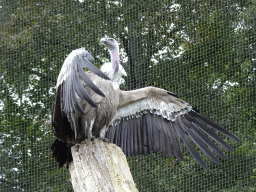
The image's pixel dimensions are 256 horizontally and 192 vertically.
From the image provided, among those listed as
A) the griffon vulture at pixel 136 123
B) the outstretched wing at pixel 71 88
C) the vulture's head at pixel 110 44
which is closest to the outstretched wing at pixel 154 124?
the griffon vulture at pixel 136 123

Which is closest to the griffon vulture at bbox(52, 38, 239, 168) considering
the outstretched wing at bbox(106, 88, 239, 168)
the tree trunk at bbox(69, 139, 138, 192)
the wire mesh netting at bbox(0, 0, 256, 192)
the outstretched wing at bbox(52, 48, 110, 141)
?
the outstretched wing at bbox(106, 88, 239, 168)

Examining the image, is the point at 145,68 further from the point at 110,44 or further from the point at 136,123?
the point at 110,44

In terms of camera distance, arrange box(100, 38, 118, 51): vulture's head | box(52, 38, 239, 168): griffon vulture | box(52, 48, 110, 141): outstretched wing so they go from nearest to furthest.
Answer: box(52, 48, 110, 141): outstretched wing < box(52, 38, 239, 168): griffon vulture < box(100, 38, 118, 51): vulture's head

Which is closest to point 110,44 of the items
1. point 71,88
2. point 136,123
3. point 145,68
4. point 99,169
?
point 136,123

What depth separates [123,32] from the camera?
28.0 feet

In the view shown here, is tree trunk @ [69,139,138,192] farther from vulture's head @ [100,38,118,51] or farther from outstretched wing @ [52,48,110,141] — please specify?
vulture's head @ [100,38,118,51]

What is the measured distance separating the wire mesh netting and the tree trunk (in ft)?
12.8

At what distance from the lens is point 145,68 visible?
802cm

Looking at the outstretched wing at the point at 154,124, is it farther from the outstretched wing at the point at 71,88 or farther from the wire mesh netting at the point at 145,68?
the wire mesh netting at the point at 145,68

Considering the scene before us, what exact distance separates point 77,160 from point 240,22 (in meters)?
5.42

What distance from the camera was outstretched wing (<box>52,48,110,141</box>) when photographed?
3.59 metres

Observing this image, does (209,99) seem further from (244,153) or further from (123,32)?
(123,32)

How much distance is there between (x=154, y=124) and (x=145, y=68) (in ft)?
9.57

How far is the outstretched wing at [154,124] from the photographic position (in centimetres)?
504
